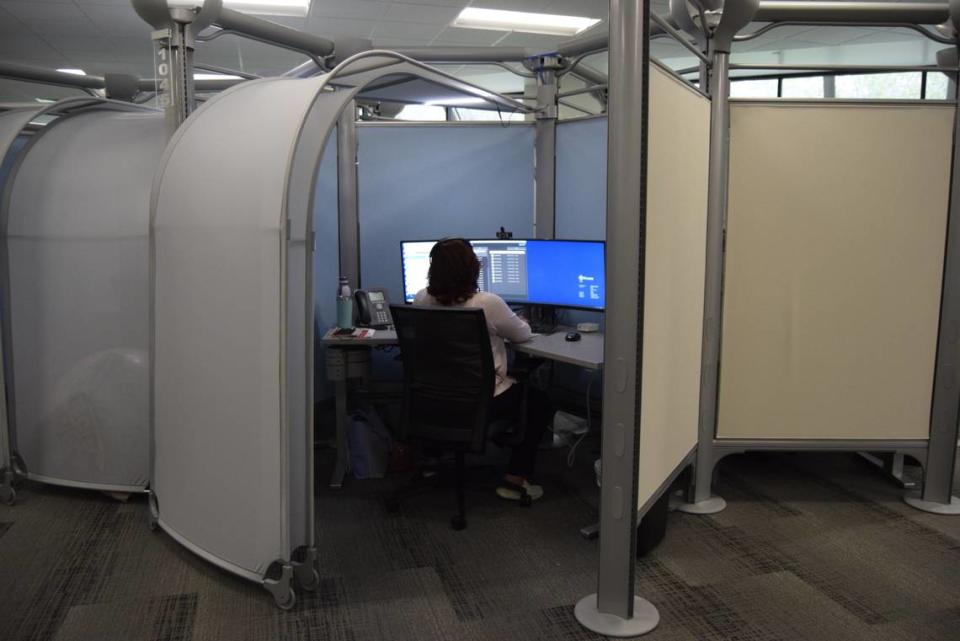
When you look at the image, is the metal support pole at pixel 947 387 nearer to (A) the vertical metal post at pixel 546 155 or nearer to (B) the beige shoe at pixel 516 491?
(B) the beige shoe at pixel 516 491

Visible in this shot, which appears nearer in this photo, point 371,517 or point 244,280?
point 244,280

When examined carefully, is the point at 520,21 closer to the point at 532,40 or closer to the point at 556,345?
the point at 532,40

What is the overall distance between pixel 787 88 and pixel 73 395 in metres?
6.53

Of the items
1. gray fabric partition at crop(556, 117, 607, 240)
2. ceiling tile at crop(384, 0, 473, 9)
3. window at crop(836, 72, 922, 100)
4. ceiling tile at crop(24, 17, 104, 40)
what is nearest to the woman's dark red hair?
gray fabric partition at crop(556, 117, 607, 240)

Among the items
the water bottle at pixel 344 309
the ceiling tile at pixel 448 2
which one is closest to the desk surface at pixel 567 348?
the water bottle at pixel 344 309

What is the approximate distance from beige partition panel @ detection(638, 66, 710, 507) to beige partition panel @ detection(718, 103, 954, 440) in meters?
0.25

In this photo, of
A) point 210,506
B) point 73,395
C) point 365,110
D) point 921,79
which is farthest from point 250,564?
point 921,79

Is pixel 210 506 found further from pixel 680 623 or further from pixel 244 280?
pixel 680 623

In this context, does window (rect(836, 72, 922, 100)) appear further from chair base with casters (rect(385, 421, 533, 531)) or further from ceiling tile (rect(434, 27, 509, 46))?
chair base with casters (rect(385, 421, 533, 531))

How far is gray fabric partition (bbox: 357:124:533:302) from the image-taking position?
372 centimetres

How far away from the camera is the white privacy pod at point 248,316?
7.07 ft

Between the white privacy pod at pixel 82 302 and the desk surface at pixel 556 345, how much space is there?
2.58ft

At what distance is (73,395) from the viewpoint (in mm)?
2986

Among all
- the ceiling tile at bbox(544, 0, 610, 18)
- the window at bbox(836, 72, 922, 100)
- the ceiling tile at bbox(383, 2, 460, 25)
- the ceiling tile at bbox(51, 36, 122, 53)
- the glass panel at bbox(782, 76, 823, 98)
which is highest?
the ceiling tile at bbox(544, 0, 610, 18)
